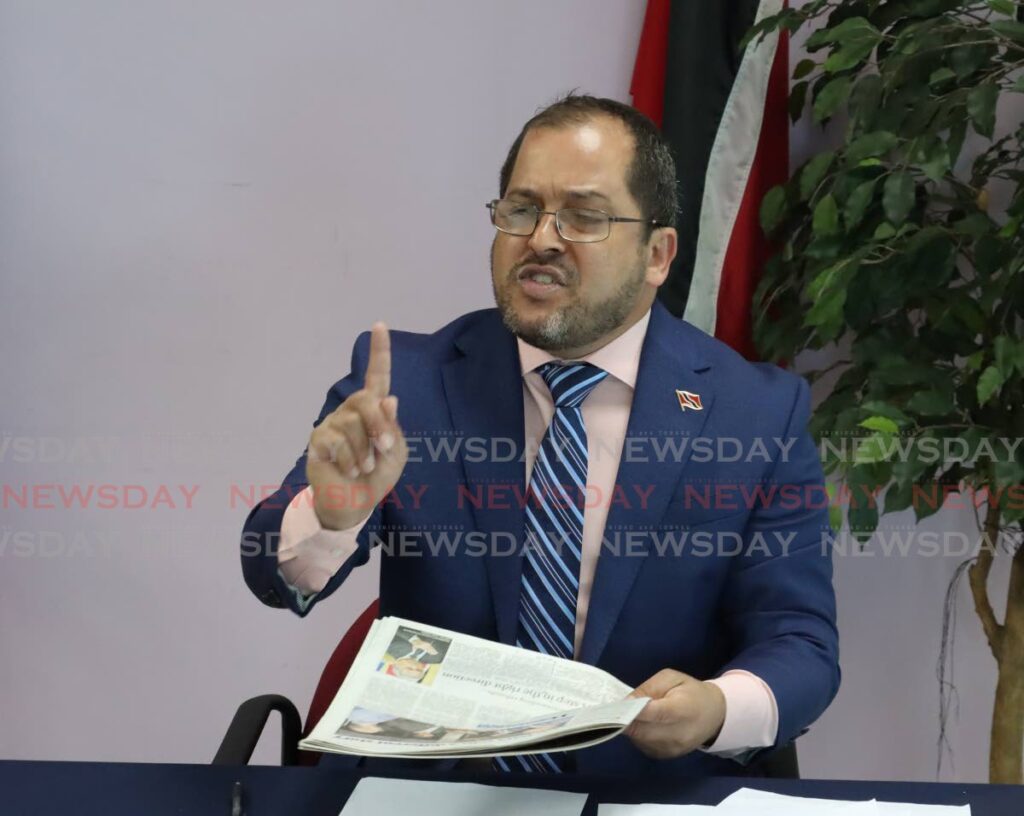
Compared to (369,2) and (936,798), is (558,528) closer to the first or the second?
(936,798)

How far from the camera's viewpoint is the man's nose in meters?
1.72

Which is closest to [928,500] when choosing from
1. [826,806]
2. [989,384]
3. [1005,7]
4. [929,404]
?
[929,404]

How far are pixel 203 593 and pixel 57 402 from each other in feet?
1.88

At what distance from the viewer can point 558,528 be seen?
171cm

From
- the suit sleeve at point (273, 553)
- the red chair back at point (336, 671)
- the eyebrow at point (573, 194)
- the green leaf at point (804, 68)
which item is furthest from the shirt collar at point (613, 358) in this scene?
the green leaf at point (804, 68)

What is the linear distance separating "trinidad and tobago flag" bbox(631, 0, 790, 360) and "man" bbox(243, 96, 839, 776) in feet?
2.31

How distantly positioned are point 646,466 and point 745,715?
417 millimetres

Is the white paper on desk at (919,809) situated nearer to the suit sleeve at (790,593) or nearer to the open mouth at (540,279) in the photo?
the suit sleeve at (790,593)

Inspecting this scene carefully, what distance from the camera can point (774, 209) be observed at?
8.04ft

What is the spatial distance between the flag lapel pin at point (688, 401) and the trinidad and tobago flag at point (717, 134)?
767 millimetres

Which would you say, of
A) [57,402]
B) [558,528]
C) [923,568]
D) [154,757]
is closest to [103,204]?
[57,402]

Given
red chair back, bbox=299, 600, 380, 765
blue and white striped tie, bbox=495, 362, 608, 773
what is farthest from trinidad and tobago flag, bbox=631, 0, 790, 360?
red chair back, bbox=299, 600, 380, 765

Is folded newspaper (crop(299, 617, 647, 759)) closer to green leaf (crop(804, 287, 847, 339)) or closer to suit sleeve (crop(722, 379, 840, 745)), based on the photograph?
suit sleeve (crop(722, 379, 840, 745))

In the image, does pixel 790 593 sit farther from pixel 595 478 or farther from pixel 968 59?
pixel 968 59
